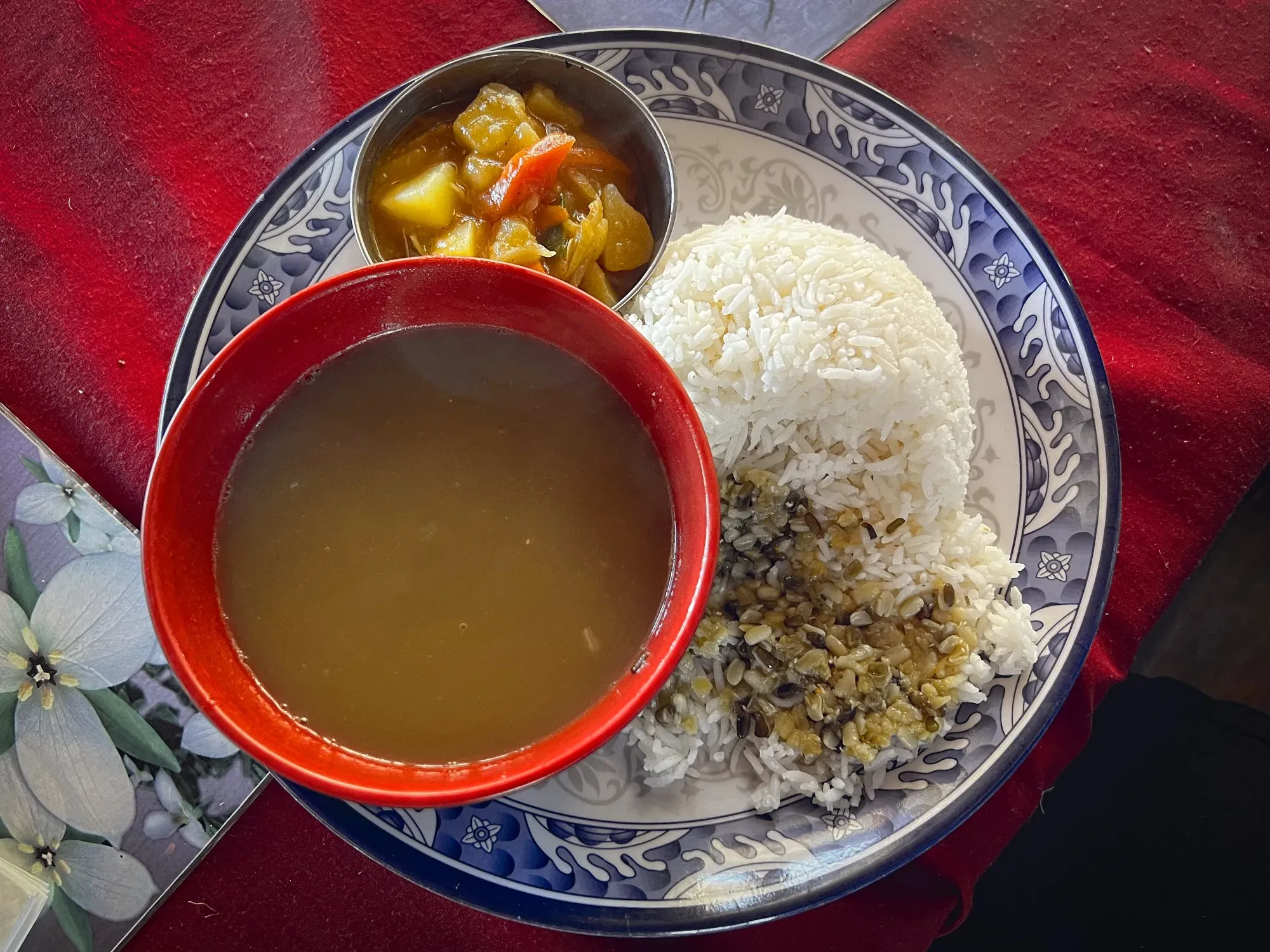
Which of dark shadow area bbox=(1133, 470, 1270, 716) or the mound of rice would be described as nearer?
the mound of rice

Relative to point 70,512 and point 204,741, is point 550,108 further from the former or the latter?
point 204,741

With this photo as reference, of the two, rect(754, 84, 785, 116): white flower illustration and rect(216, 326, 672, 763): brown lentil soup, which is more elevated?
rect(754, 84, 785, 116): white flower illustration

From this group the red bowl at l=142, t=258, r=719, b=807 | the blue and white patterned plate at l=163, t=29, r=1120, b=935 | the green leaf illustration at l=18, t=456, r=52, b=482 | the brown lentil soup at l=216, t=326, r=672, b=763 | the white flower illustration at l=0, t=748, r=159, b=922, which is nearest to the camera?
the red bowl at l=142, t=258, r=719, b=807

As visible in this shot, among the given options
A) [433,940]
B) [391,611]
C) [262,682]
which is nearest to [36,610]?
[262,682]

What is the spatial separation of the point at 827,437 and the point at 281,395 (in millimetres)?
863

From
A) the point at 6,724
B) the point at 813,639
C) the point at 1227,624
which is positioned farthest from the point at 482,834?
the point at 1227,624

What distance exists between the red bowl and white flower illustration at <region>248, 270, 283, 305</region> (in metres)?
0.36

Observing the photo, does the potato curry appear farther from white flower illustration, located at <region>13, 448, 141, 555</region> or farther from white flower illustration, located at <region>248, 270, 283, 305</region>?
white flower illustration, located at <region>13, 448, 141, 555</region>

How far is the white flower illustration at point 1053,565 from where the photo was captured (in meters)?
1.64

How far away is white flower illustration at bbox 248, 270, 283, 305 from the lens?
1.67 m

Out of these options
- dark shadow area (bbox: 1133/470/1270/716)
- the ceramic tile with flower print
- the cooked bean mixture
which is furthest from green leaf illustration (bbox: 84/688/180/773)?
dark shadow area (bbox: 1133/470/1270/716)

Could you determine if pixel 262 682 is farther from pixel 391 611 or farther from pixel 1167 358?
pixel 1167 358

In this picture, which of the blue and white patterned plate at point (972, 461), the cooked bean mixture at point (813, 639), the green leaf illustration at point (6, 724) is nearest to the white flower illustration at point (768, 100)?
the blue and white patterned plate at point (972, 461)

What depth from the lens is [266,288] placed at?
65.7 inches
